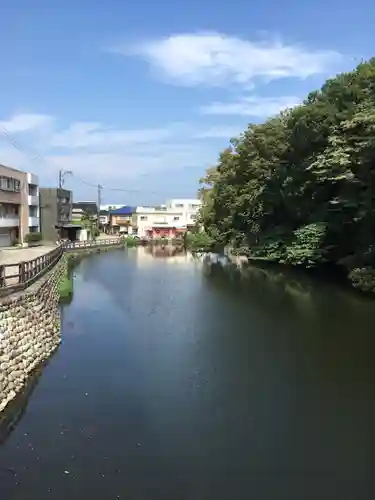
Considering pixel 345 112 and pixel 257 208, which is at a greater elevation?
pixel 345 112

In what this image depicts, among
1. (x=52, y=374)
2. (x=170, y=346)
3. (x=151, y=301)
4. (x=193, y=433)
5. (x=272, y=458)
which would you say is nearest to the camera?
(x=272, y=458)

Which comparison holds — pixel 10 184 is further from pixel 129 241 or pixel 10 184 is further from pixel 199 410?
pixel 199 410

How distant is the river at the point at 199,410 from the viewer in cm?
756

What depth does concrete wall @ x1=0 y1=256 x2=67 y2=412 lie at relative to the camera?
11109 millimetres

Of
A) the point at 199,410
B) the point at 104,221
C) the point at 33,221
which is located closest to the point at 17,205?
the point at 33,221

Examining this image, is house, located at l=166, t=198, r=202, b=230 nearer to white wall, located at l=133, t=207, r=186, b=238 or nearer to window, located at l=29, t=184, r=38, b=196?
white wall, located at l=133, t=207, r=186, b=238

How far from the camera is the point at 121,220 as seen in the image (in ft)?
313

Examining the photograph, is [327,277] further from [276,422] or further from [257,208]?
[276,422]

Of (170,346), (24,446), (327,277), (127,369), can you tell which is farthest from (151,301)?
(24,446)

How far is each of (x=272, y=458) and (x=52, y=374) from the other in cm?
644

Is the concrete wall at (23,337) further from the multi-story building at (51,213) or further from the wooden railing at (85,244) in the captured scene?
the multi-story building at (51,213)

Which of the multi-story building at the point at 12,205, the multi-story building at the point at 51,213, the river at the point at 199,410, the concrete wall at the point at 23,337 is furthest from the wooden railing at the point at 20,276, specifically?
the multi-story building at the point at 51,213

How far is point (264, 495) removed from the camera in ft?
23.6

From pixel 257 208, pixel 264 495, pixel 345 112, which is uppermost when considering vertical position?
pixel 345 112
